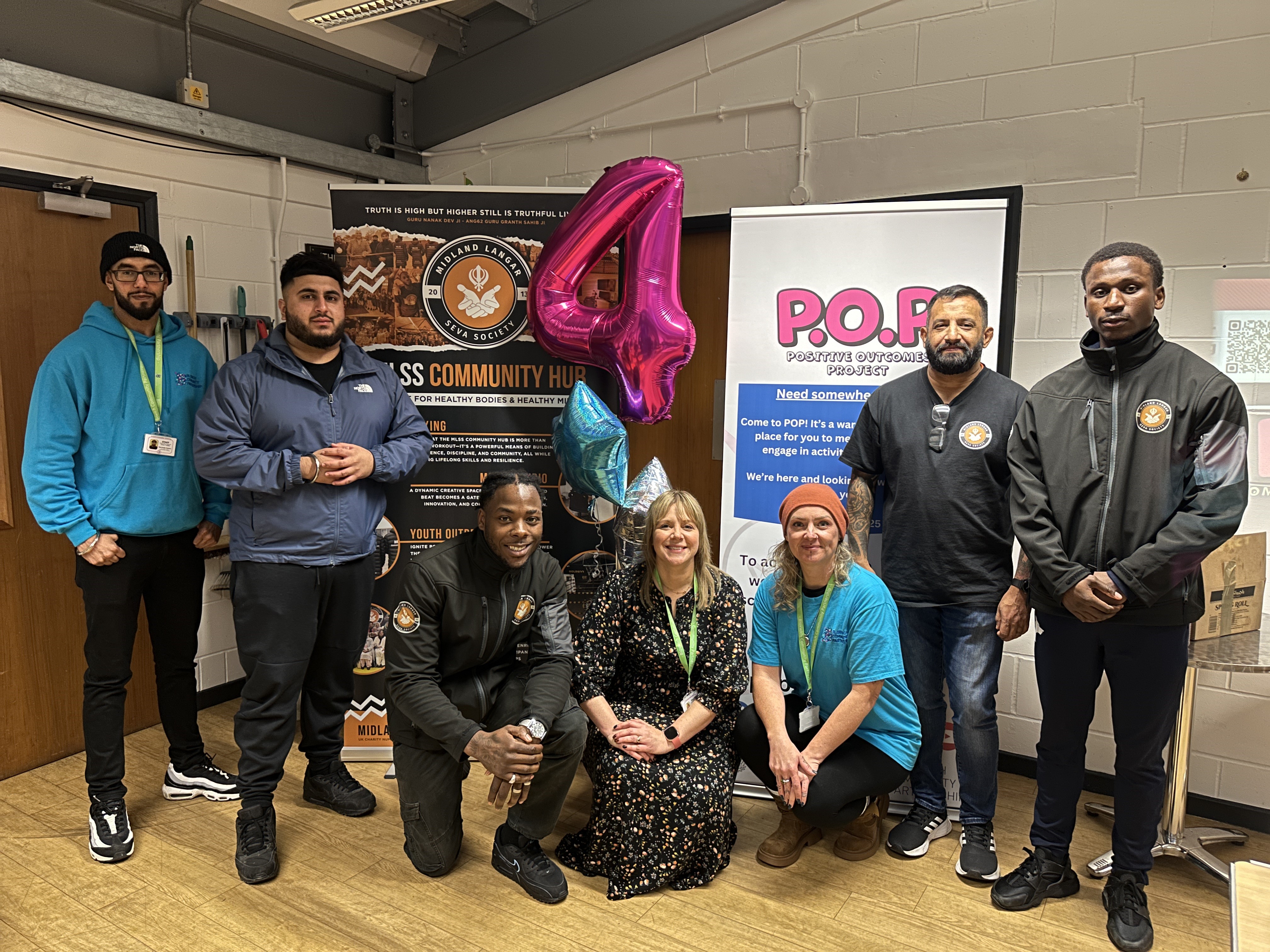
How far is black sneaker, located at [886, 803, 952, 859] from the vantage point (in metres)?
2.49

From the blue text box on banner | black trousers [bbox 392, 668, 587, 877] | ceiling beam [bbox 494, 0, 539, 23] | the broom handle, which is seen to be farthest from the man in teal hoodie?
ceiling beam [bbox 494, 0, 539, 23]

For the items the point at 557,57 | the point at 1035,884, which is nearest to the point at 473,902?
the point at 1035,884

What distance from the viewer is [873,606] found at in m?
2.29

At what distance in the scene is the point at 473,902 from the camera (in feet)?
7.28

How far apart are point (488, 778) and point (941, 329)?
2039 mm

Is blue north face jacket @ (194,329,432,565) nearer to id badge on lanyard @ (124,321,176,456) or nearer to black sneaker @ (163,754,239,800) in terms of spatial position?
id badge on lanyard @ (124,321,176,456)

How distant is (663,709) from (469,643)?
1.86ft

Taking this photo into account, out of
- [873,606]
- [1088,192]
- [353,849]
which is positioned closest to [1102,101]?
[1088,192]

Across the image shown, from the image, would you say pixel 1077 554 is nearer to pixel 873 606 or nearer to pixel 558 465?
pixel 873 606

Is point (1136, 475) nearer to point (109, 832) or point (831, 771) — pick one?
point (831, 771)

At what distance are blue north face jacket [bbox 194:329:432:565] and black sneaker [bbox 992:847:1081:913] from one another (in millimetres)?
1982

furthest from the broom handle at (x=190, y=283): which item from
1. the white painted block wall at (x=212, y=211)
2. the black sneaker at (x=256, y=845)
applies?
the black sneaker at (x=256, y=845)

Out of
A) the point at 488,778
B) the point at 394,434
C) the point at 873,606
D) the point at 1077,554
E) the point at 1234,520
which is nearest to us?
the point at 1234,520

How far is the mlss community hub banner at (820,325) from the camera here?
2.61m
